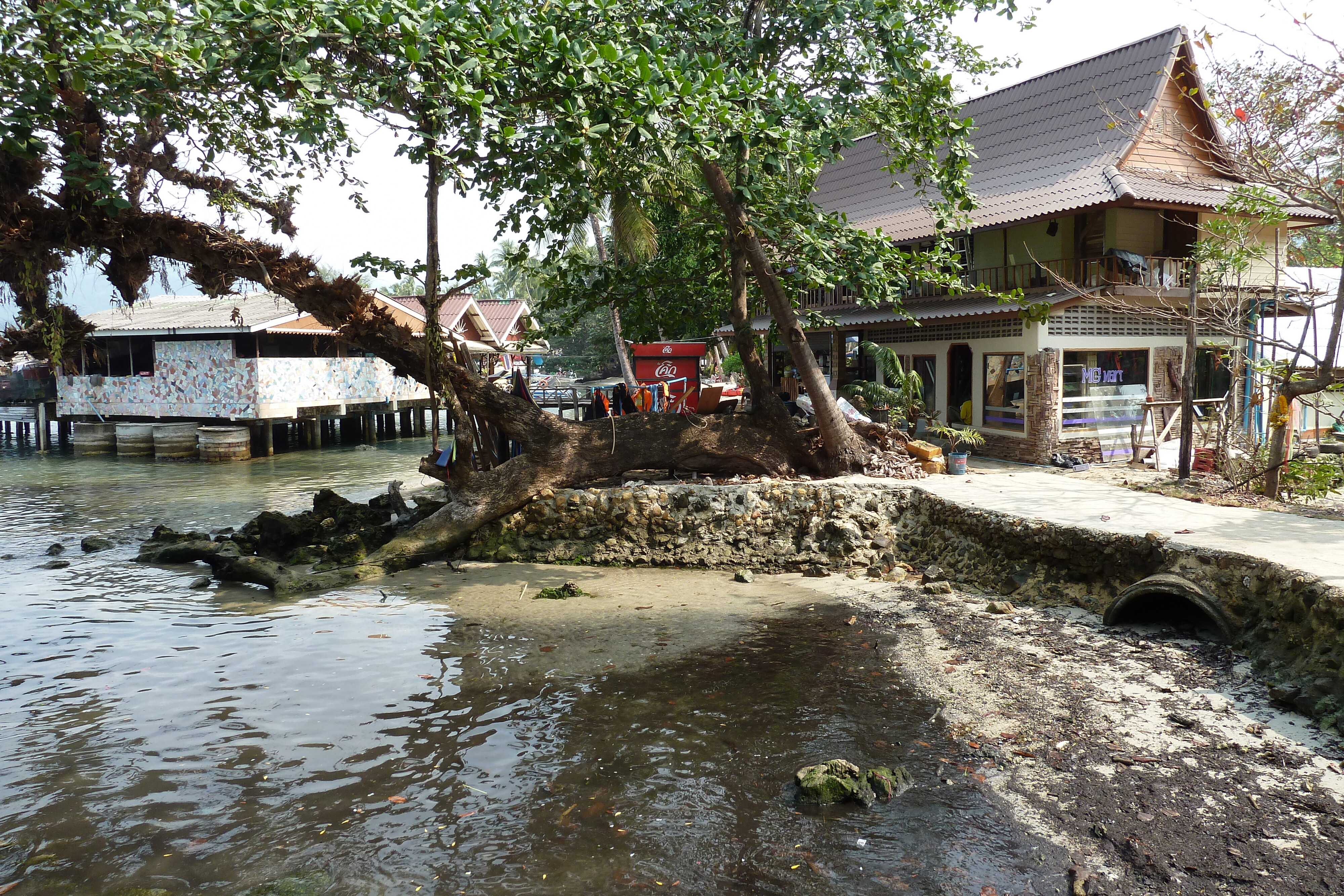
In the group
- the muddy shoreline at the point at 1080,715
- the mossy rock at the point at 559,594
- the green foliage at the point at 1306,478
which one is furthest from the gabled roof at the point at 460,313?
the green foliage at the point at 1306,478

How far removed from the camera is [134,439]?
85.1 feet

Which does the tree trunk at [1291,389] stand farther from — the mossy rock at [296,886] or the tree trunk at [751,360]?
the mossy rock at [296,886]

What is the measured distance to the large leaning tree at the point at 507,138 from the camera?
317 inches

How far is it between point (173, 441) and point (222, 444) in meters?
1.85

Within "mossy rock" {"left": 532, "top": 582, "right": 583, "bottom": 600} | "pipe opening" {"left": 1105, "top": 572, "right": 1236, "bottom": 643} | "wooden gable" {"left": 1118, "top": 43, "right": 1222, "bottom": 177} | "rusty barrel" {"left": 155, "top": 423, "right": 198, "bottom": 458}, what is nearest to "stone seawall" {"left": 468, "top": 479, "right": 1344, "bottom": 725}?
"pipe opening" {"left": 1105, "top": 572, "right": 1236, "bottom": 643}

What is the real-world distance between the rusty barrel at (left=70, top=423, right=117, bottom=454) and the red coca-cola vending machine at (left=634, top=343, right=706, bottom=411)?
19.7m

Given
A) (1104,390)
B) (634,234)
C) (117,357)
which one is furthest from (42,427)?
(1104,390)

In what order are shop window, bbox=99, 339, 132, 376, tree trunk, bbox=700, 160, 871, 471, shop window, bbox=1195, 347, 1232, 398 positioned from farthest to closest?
shop window, bbox=99, 339, 132, 376 < shop window, bbox=1195, 347, 1232, 398 < tree trunk, bbox=700, 160, 871, 471

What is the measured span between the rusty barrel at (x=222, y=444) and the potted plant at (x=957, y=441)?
62.4 ft

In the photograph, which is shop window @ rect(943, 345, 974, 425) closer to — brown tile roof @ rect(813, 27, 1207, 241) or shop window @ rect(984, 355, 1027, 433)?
shop window @ rect(984, 355, 1027, 433)

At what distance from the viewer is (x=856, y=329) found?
20047 mm

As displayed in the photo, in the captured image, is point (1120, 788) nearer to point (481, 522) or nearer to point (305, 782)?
point (305, 782)

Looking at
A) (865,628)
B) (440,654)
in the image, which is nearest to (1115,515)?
(865,628)

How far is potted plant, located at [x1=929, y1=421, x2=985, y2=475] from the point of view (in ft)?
44.8
